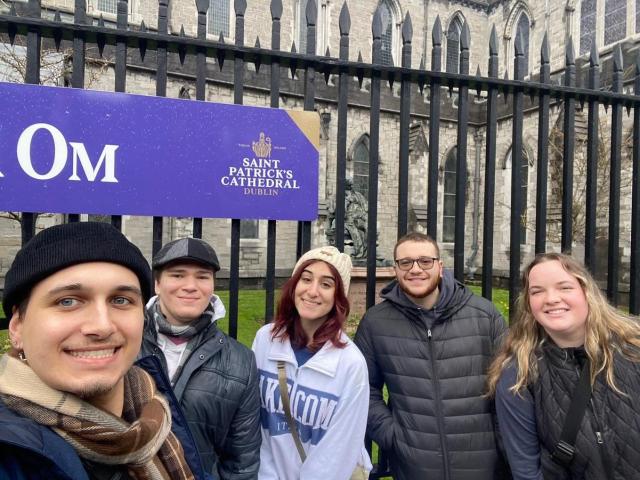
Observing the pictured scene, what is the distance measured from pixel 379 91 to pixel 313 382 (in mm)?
1647

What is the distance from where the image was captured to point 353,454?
2076 millimetres

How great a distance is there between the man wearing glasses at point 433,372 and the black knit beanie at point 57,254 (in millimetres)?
1504

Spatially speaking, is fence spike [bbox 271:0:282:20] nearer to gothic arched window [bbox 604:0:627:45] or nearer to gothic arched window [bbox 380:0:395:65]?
gothic arched window [bbox 604:0:627:45]

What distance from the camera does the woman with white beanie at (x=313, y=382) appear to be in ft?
6.74

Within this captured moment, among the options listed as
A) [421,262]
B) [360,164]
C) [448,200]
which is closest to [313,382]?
[421,262]

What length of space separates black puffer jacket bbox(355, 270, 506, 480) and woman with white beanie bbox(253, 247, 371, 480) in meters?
0.27

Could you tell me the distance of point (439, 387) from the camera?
2.25 meters

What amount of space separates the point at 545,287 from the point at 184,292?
5.17 feet

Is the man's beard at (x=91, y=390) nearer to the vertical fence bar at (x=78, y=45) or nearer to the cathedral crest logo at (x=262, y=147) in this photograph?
the cathedral crest logo at (x=262, y=147)

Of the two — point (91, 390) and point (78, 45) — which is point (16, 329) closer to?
point (91, 390)

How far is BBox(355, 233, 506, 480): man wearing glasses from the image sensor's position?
2236mm

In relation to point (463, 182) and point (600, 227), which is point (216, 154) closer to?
point (463, 182)

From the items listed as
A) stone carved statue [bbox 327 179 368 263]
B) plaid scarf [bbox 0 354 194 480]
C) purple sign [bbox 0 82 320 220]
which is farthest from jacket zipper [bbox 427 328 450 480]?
stone carved statue [bbox 327 179 368 263]

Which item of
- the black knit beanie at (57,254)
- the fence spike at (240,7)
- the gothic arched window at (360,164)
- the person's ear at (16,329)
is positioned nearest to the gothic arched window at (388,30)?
the gothic arched window at (360,164)
